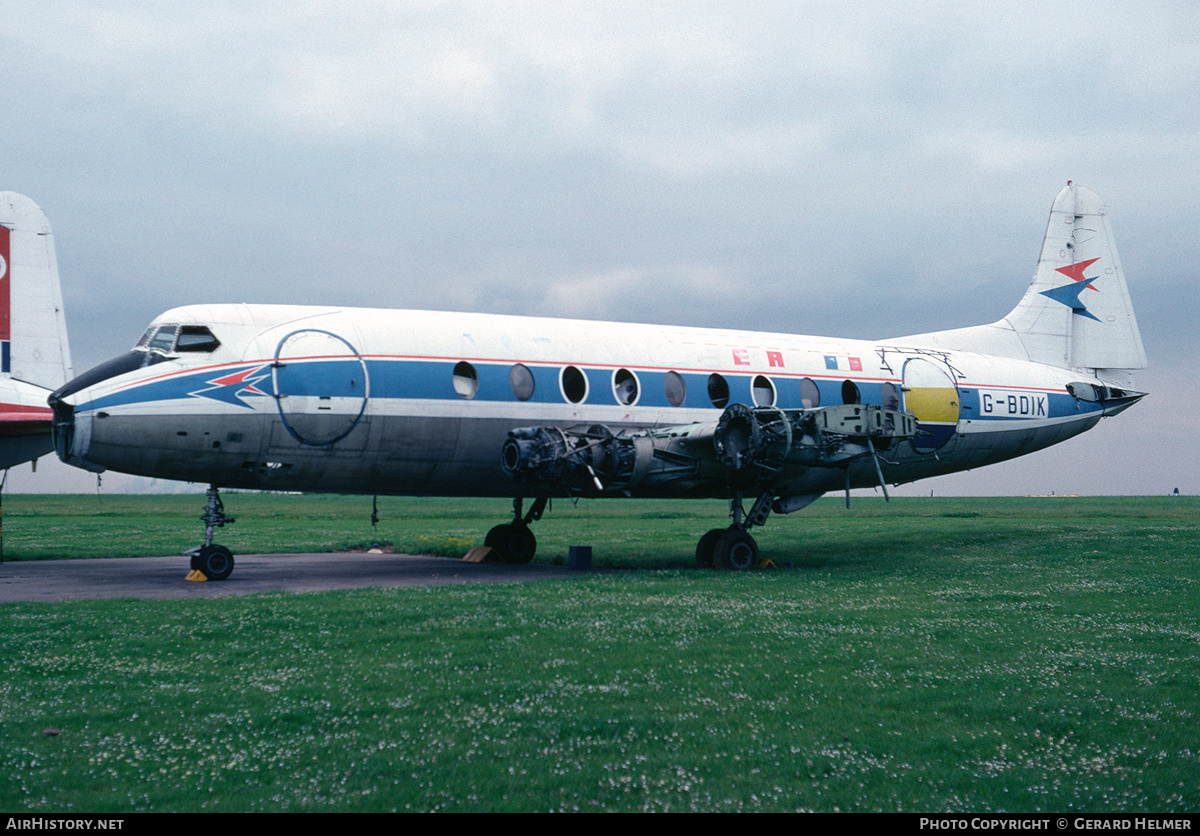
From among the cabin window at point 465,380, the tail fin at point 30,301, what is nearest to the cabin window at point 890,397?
the cabin window at point 465,380

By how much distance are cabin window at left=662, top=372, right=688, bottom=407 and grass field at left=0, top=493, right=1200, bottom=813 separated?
6056 millimetres

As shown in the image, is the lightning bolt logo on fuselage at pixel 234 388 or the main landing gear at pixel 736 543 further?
the main landing gear at pixel 736 543

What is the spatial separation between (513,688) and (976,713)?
4.29 metres

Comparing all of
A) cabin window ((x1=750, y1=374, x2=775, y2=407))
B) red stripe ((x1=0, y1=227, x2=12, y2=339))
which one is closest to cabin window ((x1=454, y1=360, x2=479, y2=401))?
cabin window ((x1=750, y1=374, x2=775, y2=407))

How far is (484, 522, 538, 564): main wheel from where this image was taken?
23.5 meters

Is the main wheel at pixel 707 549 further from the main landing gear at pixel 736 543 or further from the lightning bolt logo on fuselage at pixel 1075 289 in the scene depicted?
the lightning bolt logo on fuselage at pixel 1075 289

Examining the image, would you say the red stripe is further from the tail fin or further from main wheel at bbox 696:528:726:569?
main wheel at bbox 696:528:726:569

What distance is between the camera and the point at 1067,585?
16328 mm

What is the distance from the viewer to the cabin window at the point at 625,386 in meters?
20.5

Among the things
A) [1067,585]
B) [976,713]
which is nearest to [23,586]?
[976,713]

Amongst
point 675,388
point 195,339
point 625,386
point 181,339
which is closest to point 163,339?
point 181,339

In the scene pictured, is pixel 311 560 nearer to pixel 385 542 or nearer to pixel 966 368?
pixel 385 542

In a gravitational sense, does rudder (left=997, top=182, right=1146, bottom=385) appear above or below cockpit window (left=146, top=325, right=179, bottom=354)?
above

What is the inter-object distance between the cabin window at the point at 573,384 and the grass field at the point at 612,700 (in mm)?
5143
